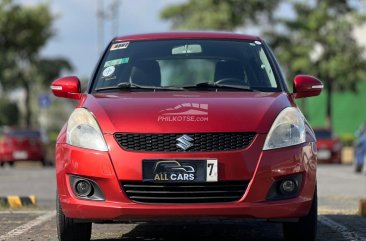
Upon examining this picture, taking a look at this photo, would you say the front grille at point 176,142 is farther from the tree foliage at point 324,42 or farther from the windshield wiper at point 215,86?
the tree foliage at point 324,42

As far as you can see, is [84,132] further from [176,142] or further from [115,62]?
[115,62]

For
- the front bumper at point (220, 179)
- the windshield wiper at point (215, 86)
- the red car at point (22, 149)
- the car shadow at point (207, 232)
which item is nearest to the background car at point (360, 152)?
the red car at point (22, 149)

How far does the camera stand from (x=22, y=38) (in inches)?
1540

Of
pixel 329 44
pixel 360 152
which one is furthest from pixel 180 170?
pixel 329 44

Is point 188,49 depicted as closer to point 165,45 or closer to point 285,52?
point 165,45

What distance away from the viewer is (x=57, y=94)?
720 cm

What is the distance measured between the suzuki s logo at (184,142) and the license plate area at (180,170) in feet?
0.33

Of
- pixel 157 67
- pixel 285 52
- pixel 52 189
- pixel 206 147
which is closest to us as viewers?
pixel 206 147

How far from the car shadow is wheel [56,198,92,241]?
59cm

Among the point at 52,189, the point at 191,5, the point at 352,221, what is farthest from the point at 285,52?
the point at 352,221

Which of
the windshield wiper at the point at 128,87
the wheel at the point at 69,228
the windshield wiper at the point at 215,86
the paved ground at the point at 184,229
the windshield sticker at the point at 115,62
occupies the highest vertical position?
the windshield sticker at the point at 115,62

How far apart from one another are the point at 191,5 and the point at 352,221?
39.7m

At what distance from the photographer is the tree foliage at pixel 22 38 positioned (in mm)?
38875

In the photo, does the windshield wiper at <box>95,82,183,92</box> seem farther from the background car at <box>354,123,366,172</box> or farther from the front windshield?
the background car at <box>354,123,366,172</box>
